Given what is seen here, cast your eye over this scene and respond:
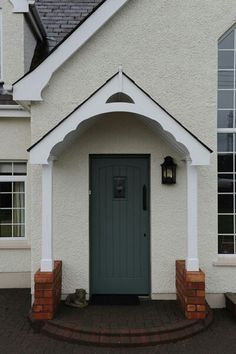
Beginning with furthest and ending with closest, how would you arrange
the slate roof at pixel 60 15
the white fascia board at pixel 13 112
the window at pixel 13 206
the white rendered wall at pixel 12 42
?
the slate roof at pixel 60 15 < the window at pixel 13 206 < the white rendered wall at pixel 12 42 < the white fascia board at pixel 13 112

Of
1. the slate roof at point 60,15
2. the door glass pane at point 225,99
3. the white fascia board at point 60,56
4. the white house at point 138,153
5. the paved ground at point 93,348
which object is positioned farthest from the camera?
the slate roof at point 60,15

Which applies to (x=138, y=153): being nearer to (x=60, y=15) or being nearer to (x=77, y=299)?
(x=77, y=299)

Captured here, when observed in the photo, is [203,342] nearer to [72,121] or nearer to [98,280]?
[98,280]

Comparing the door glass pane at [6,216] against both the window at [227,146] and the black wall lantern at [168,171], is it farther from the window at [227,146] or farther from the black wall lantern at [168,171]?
the window at [227,146]

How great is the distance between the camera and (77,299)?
637 cm

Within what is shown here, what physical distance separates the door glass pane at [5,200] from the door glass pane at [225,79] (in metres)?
5.37

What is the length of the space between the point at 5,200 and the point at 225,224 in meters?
5.06

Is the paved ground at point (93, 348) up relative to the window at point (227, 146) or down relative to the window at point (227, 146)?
down

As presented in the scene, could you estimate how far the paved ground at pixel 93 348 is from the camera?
5059 millimetres

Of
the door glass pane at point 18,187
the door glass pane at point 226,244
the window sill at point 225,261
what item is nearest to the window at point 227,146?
the door glass pane at point 226,244

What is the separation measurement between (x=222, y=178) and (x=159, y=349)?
3415mm

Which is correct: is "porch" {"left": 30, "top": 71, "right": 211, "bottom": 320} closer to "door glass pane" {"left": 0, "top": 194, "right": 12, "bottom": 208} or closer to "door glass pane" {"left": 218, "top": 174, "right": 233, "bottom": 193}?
"door glass pane" {"left": 218, "top": 174, "right": 233, "bottom": 193}

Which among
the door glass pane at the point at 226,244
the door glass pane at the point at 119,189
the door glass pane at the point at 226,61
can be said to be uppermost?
the door glass pane at the point at 226,61

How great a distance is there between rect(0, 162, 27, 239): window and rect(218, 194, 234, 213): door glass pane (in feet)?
14.8
